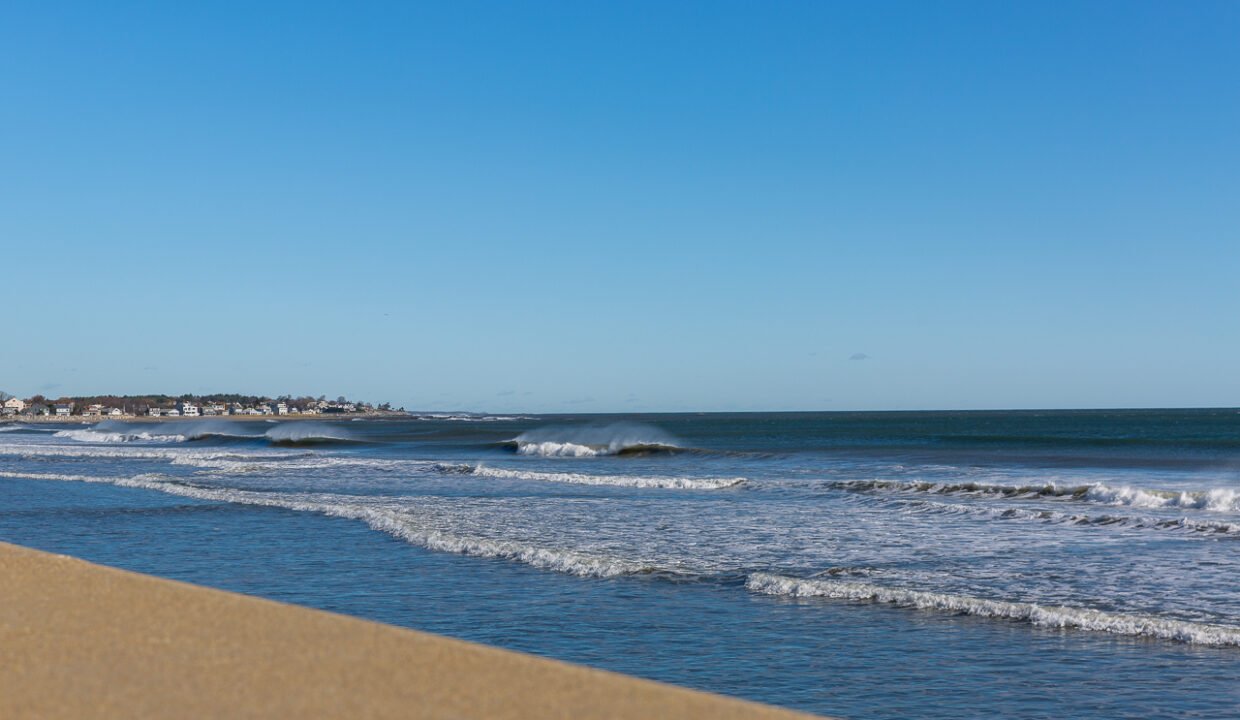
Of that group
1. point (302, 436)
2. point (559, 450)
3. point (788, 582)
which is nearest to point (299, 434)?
point (302, 436)

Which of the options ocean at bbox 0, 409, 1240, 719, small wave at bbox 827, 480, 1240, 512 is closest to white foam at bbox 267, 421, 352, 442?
ocean at bbox 0, 409, 1240, 719

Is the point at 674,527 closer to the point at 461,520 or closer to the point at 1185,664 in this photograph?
the point at 461,520

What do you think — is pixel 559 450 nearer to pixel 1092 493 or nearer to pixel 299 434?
pixel 1092 493

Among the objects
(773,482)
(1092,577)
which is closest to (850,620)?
(1092,577)

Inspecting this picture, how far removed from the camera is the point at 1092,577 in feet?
41.6

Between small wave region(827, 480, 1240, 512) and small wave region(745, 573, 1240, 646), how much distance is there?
12788mm

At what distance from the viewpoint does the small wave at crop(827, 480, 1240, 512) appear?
21.8 metres

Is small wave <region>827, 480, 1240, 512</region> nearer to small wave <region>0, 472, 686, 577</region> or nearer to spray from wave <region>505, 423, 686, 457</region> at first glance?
small wave <region>0, 472, 686, 577</region>

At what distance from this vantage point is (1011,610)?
10578mm

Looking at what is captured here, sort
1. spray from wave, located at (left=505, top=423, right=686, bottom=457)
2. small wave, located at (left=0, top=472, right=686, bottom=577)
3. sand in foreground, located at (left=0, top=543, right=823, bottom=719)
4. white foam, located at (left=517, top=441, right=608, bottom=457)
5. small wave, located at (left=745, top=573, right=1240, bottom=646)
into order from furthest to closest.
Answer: spray from wave, located at (left=505, top=423, right=686, bottom=457) → white foam, located at (left=517, top=441, right=608, bottom=457) → small wave, located at (left=0, top=472, right=686, bottom=577) → small wave, located at (left=745, top=573, right=1240, bottom=646) → sand in foreground, located at (left=0, top=543, right=823, bottom=719)

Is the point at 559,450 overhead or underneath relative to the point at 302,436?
overhead

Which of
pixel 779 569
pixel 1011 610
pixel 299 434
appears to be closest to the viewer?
pixel 1011 610

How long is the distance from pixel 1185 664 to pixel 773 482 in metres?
21.8

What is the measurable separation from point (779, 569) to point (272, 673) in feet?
30.2
